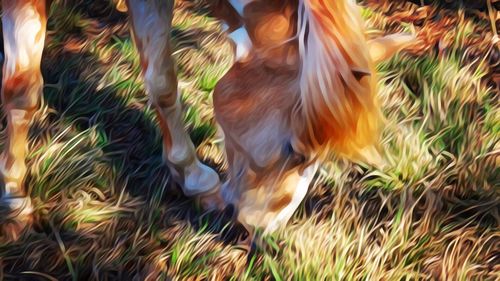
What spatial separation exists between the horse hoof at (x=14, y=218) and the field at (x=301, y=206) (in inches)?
1.1

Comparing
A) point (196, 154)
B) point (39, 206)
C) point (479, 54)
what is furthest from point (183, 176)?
point (479, 54)

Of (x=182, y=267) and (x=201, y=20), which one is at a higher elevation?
(x=201, y=20)

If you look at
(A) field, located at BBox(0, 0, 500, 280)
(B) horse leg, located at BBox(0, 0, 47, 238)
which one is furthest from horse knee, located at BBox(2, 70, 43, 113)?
(A) field, located at BBox(0, 0, 500, 280)

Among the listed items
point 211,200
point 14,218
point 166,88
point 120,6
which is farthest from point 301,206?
point 120,6

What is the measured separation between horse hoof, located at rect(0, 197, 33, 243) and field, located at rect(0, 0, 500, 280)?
0.03 metres

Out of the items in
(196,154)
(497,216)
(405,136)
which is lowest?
(497,216)

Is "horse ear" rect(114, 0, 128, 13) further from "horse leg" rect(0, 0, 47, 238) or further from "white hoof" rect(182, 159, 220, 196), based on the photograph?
"white hoof" rect(182, 159, 220, 196)

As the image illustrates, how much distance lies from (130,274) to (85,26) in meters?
1.05

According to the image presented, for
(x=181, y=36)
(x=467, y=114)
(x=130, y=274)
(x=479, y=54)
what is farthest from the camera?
(x=181, y=36)

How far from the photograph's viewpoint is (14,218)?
1.83 metres

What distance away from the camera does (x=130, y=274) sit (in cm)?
173

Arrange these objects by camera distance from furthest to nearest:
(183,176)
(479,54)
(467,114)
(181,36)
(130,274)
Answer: (181,36)
(479,54)
(467,114)
(183,176)
(130,274)

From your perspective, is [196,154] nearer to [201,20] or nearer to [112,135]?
[112,135]

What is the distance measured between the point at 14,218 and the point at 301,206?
2.34 feet
